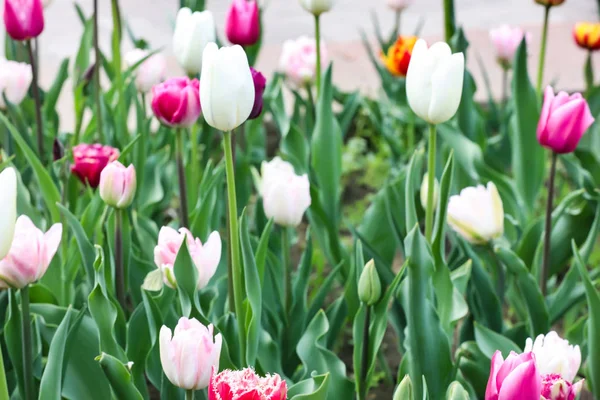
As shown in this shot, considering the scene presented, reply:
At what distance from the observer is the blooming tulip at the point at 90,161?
116cm

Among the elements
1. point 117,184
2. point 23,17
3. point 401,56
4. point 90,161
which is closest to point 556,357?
point 117,184

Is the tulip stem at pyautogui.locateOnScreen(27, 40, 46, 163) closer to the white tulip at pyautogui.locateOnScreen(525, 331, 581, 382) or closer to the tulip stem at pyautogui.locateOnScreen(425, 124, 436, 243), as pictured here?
the tulip stem at pyautogui.locateOnScreen(425, 124, 436, 243)

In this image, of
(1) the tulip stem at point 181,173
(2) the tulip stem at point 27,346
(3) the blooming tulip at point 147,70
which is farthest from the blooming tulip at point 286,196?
(3) the blooming tulip at point 147,70

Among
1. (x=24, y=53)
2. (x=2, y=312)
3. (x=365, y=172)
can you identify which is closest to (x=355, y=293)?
(x=2, y=312)

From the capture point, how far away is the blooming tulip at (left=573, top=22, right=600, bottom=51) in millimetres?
1746

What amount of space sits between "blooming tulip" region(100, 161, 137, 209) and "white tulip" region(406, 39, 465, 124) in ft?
1.04

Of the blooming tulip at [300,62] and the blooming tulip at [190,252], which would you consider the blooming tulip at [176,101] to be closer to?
the blooming tulip at [190,252]

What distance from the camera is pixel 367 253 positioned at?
125 cm

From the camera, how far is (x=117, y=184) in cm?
98

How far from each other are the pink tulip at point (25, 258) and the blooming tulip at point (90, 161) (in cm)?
28

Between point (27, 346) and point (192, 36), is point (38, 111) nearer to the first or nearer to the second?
point (192, 36)

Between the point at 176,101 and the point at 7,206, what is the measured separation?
1.50 feet

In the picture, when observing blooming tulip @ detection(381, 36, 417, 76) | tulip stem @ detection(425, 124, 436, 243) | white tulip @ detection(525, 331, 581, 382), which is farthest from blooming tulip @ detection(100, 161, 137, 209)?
blooming tulip @ detection(381, 36, 417, 76)

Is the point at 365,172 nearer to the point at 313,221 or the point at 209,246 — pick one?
the point at 313,221
